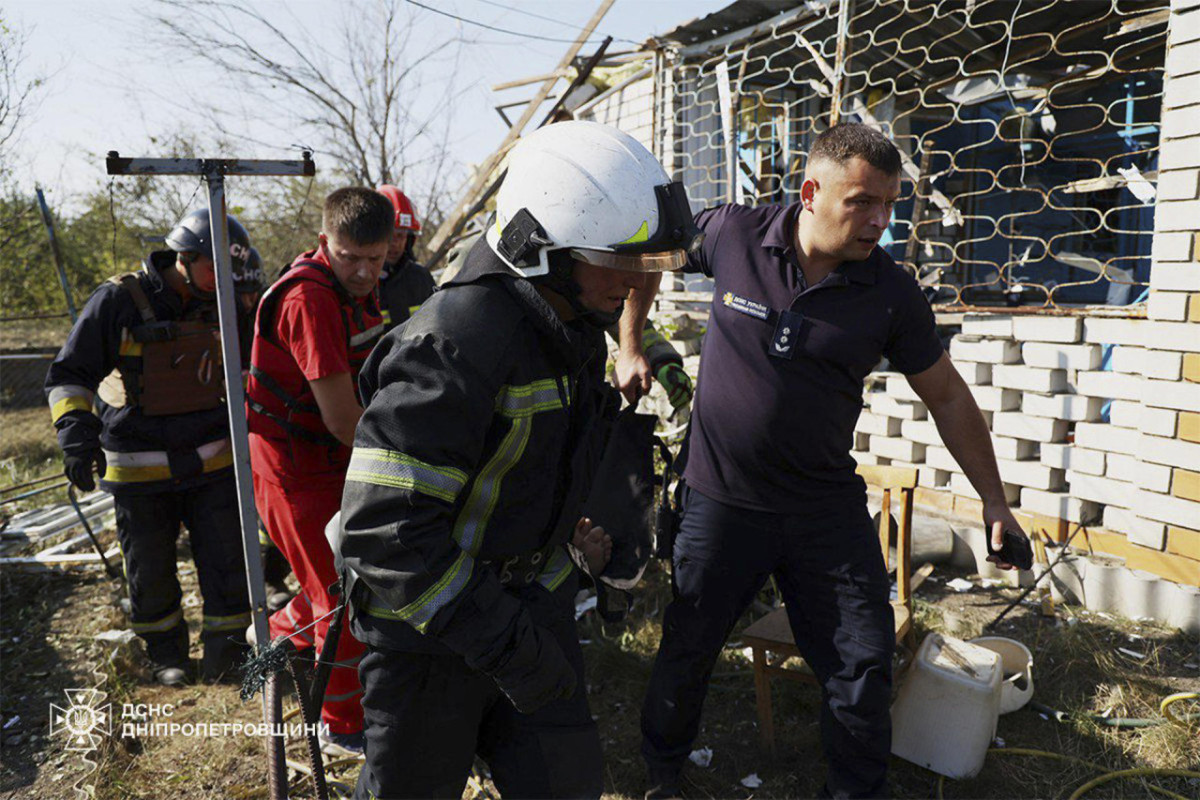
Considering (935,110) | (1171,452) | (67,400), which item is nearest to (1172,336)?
(1171,452)

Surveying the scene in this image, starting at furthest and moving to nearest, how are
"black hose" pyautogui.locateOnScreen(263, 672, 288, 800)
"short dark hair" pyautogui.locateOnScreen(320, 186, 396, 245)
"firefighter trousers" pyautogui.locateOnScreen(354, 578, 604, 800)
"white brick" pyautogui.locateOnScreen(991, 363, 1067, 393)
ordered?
"white brick" pyautogui.locateOnScreen(991, 363, 1067, 393), "short dark hair" pyautogui.locateOnScreen(320, 186, 396, 245), "black hose" pyautogui.locateOnScreen(263, 672, 288, 800), "firefighter trousers" pyautogui.locateOnScreen(354, 578, 604, 800)

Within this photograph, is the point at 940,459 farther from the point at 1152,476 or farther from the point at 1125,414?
the point at 1152,476

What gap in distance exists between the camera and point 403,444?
1638mm

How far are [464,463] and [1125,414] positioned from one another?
12.7ft

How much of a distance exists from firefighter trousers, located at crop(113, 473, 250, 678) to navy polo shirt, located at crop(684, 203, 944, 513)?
2598 mm

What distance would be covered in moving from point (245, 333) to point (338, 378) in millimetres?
1695

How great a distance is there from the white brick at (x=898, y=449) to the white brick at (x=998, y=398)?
533 mm

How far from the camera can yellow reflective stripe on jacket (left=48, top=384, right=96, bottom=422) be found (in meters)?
3.70

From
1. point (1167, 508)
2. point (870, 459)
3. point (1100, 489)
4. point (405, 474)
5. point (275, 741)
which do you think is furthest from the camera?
point (870, 459)

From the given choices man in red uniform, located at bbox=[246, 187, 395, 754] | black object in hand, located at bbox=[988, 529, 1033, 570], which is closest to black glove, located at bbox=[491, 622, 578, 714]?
man in red uniform, located at bbox=[246, 187, 395, 754]

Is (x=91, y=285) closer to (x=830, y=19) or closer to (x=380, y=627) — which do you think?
(x=830, y=19)

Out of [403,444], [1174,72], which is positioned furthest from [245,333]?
[1174,72]

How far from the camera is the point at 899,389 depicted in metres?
5.19

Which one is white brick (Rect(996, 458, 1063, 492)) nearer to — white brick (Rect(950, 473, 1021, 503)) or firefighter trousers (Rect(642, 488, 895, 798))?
white brick (Rect(950, 473, 1021, 503))
